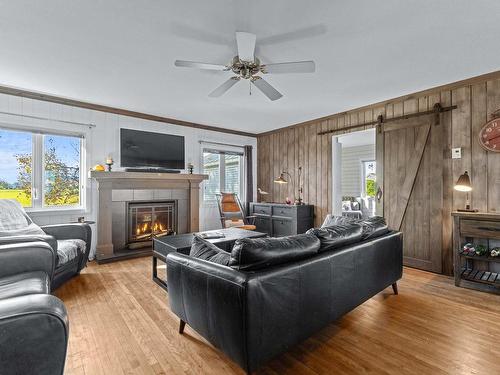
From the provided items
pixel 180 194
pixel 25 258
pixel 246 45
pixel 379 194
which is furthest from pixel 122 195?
pixel 379 194

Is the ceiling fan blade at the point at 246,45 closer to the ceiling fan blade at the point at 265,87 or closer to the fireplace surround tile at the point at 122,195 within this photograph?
the ceiling fan blade at the point at 265,87

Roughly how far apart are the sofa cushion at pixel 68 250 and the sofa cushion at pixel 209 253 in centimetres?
179

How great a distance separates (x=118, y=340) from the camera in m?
1.97

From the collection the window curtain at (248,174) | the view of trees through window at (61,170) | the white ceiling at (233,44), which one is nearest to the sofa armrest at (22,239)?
the white ceiling at (233,44)

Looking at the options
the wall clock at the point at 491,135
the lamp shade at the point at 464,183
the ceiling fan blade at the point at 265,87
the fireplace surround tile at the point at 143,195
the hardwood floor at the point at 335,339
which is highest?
the ceiling fan blade at the point at 265,87

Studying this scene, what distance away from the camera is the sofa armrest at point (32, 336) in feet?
3.48

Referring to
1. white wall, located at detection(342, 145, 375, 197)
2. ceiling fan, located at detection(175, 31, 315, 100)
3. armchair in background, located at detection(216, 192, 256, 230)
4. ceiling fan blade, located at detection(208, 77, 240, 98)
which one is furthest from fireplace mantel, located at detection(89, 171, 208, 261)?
white wall, located at detection(342, 145, 375, 197)

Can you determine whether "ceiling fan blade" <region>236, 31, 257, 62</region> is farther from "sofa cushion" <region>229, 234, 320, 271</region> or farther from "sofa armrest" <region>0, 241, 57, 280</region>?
"sofa armrest" <region>0, 241, 57, 280</region>

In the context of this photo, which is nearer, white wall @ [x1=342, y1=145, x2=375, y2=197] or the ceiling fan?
the ceiling fan

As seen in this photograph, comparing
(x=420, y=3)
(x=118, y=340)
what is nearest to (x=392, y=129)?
(x=420, y=3)

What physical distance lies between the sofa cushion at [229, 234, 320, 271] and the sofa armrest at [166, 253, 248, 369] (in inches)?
3.1

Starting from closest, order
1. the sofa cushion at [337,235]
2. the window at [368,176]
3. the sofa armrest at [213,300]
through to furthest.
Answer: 1. the sofa armrest at [213,300]
2. the sofa cushion at [337,235]
3. the window at [368,176]

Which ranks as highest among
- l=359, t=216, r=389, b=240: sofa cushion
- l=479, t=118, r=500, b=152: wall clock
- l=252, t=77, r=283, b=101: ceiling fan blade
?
l=252, t=77, r=283, b=101: ceiling fan blade

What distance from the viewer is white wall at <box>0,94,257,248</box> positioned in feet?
12.0
